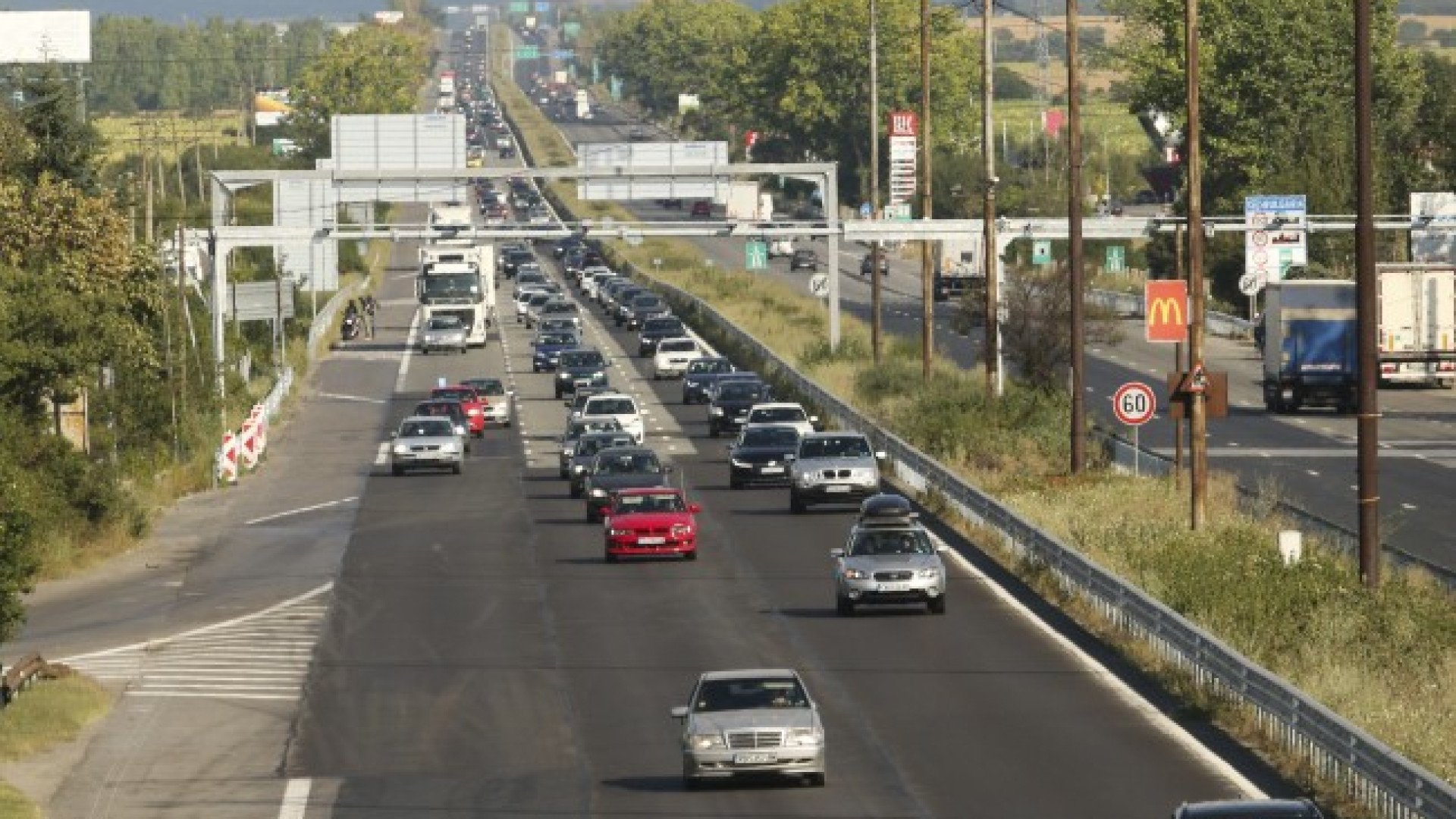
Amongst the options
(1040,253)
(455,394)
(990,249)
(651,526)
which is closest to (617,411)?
(455,394)

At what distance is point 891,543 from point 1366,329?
8.38 meters

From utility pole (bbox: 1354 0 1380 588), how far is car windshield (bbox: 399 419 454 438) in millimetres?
35573

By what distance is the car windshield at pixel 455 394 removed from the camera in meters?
80.6

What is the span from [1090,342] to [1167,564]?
6514 centimetres

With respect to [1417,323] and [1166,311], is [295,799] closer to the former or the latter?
[1166,311]

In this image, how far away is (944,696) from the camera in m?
35.5

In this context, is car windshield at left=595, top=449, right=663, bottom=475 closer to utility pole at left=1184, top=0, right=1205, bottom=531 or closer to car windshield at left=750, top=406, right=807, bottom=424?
car windshield at left=750, top=406, right=807, bottom=424

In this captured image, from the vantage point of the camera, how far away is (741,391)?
258 ft

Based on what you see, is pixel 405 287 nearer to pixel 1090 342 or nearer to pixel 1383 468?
pixel 1090 342

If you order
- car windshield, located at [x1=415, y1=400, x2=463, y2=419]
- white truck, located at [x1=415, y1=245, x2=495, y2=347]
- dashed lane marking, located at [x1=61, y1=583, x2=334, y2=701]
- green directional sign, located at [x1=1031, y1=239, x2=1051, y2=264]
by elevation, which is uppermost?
green directional sign, located at [x1=1031, y1=239, x2=1051, y2=264]

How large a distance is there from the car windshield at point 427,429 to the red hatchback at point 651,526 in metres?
18.5

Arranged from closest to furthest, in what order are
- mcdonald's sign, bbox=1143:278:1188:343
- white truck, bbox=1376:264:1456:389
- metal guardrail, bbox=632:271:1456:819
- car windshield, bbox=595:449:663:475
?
1. metal guardrail, bbox=632:271:1456:819
2. mcdonald's sign, bbox=1143:278:1188:343
3. car windshield, bbox=595:449:663:475
4. white truck, bbox=1376:264:1456:389

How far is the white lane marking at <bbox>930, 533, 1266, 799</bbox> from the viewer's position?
96.4 ft

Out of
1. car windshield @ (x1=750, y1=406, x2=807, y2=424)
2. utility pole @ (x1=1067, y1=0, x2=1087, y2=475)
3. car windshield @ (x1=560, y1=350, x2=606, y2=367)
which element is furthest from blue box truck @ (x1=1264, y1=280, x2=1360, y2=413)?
car windshield @ (x1=560, y1=350, x2=606, y2=367)
